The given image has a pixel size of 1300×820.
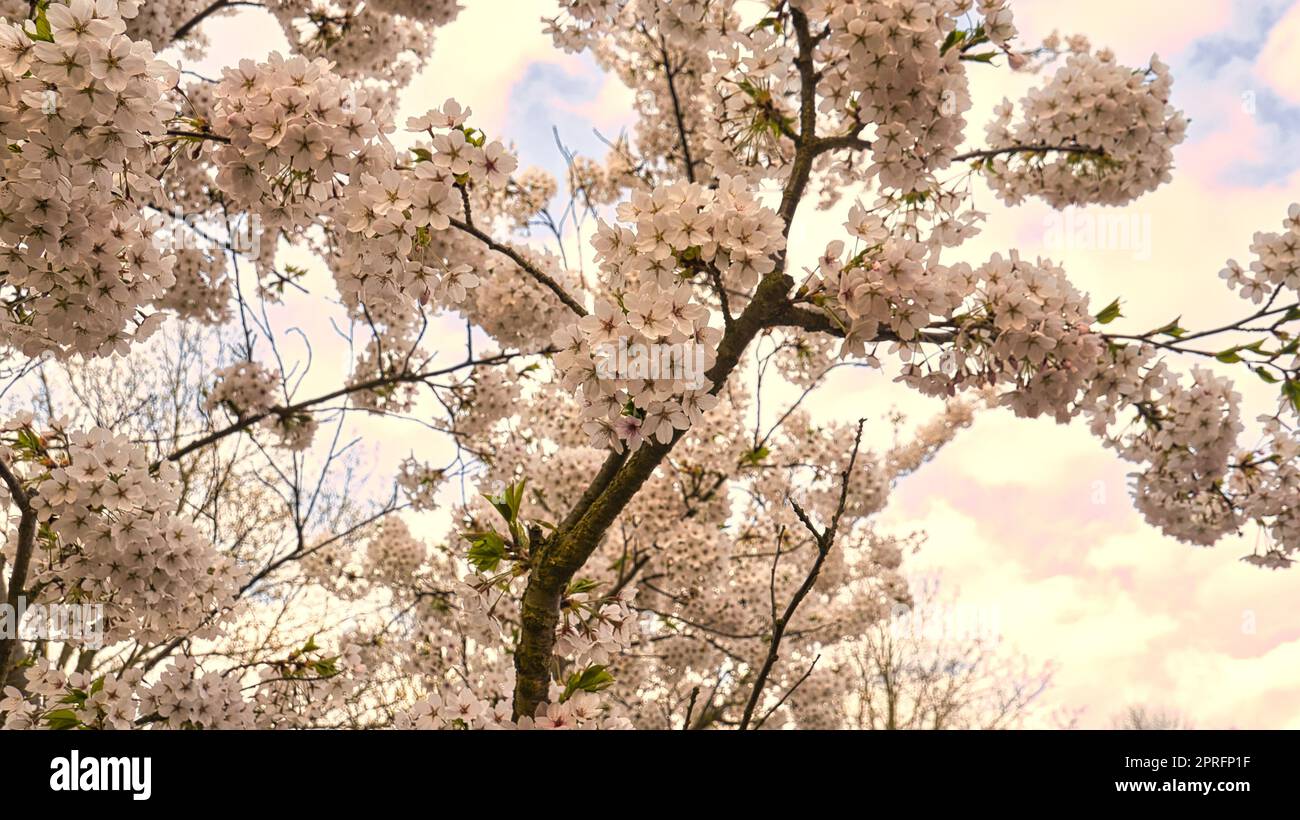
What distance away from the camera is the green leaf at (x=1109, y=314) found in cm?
269

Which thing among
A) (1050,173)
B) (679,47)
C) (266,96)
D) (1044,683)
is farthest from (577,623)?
(1044,683)

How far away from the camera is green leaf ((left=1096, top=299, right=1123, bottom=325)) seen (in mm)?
2690

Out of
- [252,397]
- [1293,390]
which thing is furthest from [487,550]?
[252,397]

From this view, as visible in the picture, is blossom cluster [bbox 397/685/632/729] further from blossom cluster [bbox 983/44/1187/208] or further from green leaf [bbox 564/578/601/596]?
blossom cluster [bbox 983/44/1187/208]

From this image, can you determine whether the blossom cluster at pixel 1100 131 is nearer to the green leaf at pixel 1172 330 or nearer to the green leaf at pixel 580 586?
the green leaf at pixel 1172 330

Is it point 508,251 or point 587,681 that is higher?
point 508,251

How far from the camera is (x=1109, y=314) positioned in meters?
2.70

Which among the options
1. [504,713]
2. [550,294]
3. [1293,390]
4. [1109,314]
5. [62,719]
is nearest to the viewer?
[504,713]

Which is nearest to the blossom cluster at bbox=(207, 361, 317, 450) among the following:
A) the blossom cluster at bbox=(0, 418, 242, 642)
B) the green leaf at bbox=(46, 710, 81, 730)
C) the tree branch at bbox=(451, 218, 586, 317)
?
the blossom cluster at bbox=(0, 418, 242, 642)

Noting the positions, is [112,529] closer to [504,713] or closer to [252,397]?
[504,713]

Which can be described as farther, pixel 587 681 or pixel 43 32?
pixel 587 681

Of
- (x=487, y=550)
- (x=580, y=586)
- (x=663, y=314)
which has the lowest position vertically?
(x=580, y=586)

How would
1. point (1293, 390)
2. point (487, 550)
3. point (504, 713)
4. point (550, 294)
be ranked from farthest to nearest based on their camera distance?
1. point (550, 294)
2. point (1293, 390)
3. point (487, 550)
4. point (504, 713)
